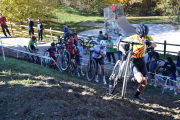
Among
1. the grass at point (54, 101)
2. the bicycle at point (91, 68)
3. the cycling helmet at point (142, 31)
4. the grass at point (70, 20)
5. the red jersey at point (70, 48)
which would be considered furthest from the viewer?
the grass at point (70, 20)

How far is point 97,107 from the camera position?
487 cm

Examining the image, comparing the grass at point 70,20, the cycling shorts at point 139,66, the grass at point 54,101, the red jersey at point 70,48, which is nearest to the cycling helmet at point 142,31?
the cycling shorts at point 139,66

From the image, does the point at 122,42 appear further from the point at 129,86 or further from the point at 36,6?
the point at 36,6

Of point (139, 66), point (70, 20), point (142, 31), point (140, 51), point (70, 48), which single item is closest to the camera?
point (142, 31)

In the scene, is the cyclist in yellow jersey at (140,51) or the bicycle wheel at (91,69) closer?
the cyclist in yellow jersey at (140,51)

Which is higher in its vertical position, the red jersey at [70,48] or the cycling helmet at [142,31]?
the cycling helmet at [142,31]

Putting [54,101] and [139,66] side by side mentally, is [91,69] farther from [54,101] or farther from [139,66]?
[54,101]

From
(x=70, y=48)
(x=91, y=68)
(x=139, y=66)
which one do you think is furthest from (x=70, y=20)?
(x=139, y=66)

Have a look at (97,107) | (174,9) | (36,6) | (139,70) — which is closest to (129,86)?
(139,70)

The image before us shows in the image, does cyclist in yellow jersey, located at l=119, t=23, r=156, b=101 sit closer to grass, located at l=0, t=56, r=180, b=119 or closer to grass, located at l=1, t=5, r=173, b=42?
grass, located at l=0, t=56, r=180, b=119

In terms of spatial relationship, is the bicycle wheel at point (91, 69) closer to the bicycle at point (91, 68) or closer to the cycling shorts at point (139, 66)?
the bicycle at point (91, 68)

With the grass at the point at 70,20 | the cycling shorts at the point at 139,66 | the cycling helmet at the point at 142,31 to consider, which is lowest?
the cycling shorts at the point at 139,66

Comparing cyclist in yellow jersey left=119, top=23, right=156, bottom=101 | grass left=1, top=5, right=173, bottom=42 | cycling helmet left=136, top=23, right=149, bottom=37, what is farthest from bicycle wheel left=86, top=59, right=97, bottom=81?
grass left=1, top=5, right=173, bottom=42

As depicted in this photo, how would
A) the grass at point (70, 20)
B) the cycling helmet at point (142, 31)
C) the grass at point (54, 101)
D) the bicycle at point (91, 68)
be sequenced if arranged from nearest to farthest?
the grass at point (54, 101)
the cycling helmet at point (142, 31)
the bicycle at point (91, 68)
the grass at point (70, 20)
